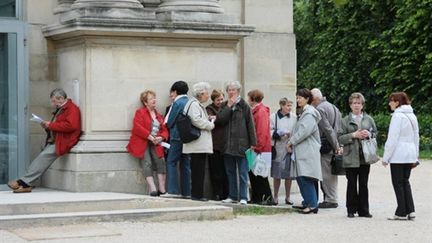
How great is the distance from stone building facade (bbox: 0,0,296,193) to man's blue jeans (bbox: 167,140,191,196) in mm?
517

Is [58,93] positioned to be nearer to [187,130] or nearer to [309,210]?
[187,130]

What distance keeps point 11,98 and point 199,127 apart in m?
2.87

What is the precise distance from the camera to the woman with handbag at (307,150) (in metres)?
13.6

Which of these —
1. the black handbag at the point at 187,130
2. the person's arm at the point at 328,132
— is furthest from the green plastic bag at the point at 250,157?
the person's arm at the point at 328,132

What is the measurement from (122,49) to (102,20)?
0.59m

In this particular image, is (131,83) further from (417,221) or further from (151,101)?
(417,221)

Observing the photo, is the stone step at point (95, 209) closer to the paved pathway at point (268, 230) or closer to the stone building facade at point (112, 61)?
the paved pathway at point (268, 230)

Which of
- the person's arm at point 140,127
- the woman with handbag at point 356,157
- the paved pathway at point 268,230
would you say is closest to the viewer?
the paved pathway at point 268,230

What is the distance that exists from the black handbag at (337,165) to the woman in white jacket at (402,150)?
0.98 meters

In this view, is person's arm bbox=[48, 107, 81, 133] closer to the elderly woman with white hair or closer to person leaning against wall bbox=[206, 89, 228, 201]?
the elderly woman with white hair

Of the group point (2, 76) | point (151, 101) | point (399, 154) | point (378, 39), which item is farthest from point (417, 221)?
point (378, 39)

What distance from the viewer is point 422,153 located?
108 ft

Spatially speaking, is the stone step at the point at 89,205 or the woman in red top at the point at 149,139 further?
the woman in red top at the point at 149,139

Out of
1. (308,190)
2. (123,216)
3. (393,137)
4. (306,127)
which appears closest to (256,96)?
(306,127)
